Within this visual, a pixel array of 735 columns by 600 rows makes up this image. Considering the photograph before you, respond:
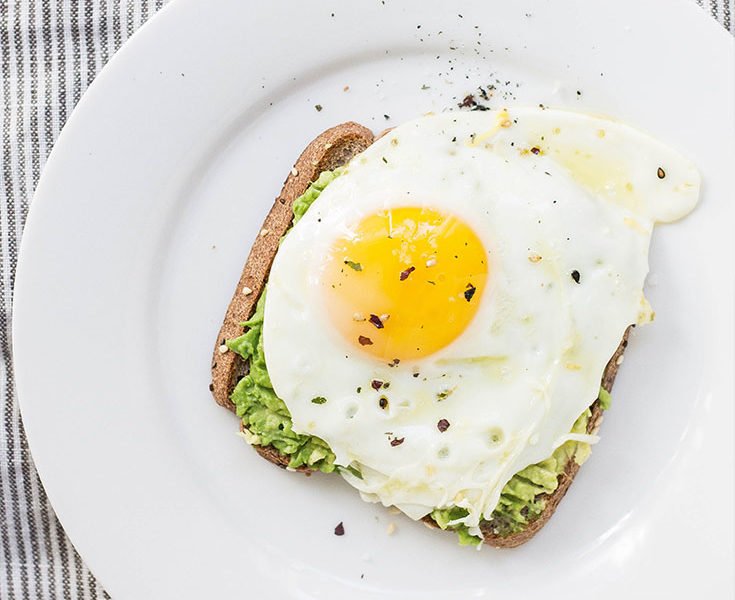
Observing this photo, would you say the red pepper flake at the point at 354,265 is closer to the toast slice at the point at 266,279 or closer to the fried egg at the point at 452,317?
the fried egg at the point at 452,317

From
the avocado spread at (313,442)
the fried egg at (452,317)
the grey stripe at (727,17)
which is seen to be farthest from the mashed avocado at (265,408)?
the grey stripe at (727,17)

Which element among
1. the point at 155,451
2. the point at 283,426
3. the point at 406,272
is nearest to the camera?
the point at 406,272

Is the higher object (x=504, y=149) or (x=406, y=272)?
(x=504, y=149)

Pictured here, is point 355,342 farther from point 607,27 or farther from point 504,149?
point 607,27

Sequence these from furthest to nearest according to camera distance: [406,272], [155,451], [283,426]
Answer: [155,451] → [283,426] → [406,272]

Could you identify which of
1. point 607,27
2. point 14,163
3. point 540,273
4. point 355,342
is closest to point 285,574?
point 355,342

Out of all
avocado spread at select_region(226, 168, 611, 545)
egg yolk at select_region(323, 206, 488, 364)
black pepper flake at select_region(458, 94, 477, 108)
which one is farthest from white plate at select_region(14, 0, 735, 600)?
egg yolk at select_region(323, 206, 488, 364)

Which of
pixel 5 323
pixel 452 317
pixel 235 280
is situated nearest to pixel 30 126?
pixel 5 323
